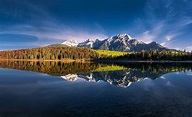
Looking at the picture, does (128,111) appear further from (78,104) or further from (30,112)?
(30,112)

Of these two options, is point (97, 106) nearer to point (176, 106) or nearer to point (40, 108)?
point (40, 108)

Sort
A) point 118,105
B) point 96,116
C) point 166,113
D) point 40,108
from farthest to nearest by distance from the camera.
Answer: point 118,105 → point 40,108 → point 166,113 → point 96,116

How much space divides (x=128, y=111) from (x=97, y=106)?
437 cm

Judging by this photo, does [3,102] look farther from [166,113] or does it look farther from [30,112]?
[166,113]

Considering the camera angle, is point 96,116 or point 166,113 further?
point 166,113

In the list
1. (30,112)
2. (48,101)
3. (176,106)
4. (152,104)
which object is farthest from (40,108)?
(176,106)

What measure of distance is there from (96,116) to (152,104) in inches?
396

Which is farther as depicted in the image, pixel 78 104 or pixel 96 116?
pixel 78 104

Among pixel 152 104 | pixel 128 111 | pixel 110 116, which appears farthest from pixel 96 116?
pixel 152 104

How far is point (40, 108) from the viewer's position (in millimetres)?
26297

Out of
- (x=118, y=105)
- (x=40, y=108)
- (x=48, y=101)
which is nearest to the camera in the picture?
(x=40, y=108)

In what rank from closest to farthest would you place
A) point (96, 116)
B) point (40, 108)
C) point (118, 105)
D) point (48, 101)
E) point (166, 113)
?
point (96, 116) < point (166, 113) < point (40, 108) < point (118, 105) < point (48, 101)

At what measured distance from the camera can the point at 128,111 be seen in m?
24.8

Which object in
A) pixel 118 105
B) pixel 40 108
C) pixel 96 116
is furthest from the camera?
pixel 118 105
